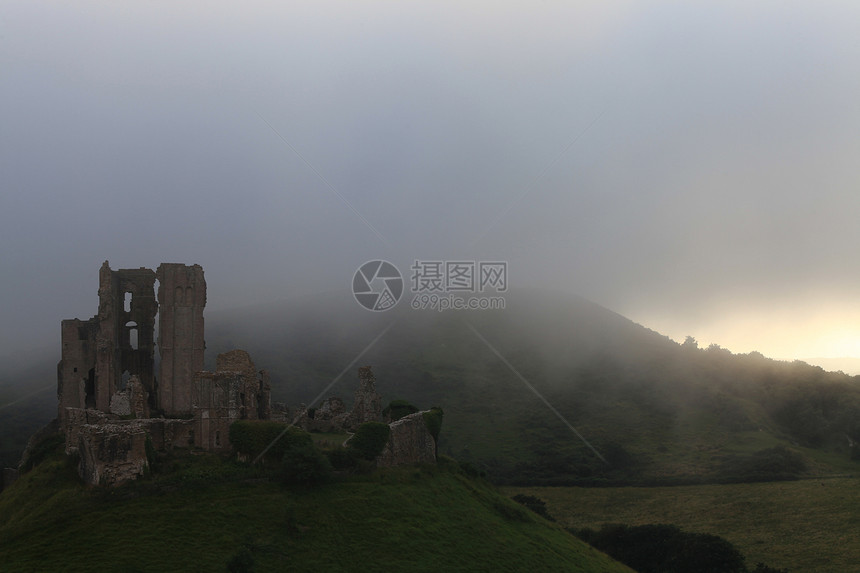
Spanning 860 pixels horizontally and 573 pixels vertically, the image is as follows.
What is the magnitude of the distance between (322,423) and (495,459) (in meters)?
38.9

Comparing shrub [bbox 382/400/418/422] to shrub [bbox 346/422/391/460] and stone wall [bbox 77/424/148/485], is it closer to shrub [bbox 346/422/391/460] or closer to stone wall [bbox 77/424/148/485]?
shrub [bbox 346/422/391/460]

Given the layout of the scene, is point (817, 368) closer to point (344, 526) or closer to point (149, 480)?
point (344, 526)

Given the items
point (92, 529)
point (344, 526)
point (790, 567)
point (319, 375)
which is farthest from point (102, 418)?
point (319, 375)

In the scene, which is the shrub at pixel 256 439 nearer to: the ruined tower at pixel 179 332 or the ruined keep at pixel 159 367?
the ruined keep at pixel 159 367

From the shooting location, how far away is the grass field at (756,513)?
47.1m

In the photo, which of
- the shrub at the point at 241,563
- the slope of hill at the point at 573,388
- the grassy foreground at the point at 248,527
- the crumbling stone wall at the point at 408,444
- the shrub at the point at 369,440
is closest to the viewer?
the shrub at the point at 241,563

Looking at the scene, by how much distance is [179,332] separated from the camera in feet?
147

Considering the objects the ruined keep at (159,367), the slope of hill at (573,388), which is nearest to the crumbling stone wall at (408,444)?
the ruined keep at (159,367)

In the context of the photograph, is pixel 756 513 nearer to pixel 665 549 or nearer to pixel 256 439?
pixel 665 549

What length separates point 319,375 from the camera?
106 meters

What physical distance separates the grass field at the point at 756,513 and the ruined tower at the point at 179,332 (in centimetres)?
3497

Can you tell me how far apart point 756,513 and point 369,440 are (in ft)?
142

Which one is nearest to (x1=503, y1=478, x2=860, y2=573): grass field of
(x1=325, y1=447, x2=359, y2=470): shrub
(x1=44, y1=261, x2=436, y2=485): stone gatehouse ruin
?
(x1=44, y1=261, x2=436, y2=485): stone gatehouse ruin

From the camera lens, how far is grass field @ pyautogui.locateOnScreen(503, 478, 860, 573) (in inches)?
1854
